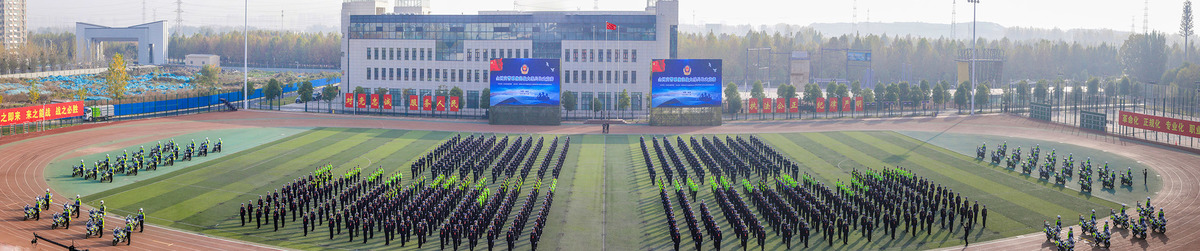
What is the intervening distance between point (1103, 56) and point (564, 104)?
423 feet

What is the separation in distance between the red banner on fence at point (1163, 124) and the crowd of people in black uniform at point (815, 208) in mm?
25888

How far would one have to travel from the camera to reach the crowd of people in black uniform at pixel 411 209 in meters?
29.7

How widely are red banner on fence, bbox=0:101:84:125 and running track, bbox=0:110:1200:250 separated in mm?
1110

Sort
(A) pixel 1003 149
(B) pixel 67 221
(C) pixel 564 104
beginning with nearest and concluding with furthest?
1. (B) pixel 67 221
2. (A) pixel 1003 149
3. (C) pixel 564 104

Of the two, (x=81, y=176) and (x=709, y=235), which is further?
(x=81, y=176)

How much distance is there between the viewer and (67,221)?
102ft

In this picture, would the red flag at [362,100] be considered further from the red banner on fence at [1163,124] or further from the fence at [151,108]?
the red banner on fence at [1163,124]

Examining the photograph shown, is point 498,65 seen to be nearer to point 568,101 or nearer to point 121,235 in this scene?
point 568,101

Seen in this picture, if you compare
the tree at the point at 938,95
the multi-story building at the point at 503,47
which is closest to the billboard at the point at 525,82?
the multi-story building at the point at 503,47

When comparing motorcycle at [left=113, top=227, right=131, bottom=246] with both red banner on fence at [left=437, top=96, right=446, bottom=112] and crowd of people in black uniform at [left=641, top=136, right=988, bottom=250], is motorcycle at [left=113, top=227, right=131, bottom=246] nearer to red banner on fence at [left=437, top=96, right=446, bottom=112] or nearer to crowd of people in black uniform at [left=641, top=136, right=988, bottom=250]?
crowd of people in black uniform at [left=641, top=136, right=988, bottom=250]

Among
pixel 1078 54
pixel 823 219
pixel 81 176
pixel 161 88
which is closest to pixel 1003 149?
pixel 823 219

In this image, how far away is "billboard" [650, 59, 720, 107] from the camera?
68.1 metres

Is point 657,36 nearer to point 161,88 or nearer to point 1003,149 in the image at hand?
point 1003,149

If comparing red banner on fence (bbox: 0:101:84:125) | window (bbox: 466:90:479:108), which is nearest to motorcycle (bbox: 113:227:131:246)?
red banner on fence (bbox: 0:101:84:125)
